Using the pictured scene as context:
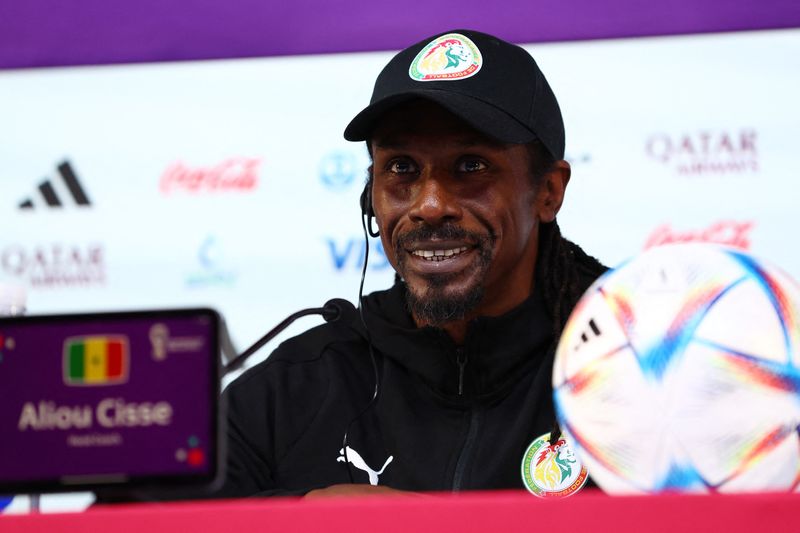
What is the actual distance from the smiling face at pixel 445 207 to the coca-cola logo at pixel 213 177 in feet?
2.54

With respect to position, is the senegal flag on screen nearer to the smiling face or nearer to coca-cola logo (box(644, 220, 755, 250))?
the smiling face

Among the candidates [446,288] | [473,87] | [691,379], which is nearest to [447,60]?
[473,87]

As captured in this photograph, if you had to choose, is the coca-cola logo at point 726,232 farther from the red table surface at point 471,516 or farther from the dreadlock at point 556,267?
the red table surface at point 471,516

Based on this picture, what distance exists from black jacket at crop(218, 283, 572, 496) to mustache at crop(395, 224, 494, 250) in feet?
0.33

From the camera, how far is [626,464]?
786mm

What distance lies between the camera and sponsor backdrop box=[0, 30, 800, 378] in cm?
212

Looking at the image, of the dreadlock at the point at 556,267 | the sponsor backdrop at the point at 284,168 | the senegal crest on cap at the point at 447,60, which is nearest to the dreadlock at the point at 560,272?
the dreadlock at the point at 556,267

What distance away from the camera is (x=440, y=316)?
1443 millimetres

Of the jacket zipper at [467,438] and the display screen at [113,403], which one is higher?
the display screen at [113,403]

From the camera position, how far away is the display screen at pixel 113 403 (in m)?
0.75

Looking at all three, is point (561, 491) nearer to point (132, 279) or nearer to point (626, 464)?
point (626, 464)

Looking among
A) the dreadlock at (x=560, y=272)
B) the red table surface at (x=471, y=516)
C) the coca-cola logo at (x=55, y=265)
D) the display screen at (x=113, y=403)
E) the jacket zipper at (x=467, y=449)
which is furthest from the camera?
the coca-cola logo at (x=55, y=265)

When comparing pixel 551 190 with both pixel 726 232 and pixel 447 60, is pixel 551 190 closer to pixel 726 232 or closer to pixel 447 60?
pixel 447 60

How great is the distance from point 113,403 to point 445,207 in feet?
2.46
